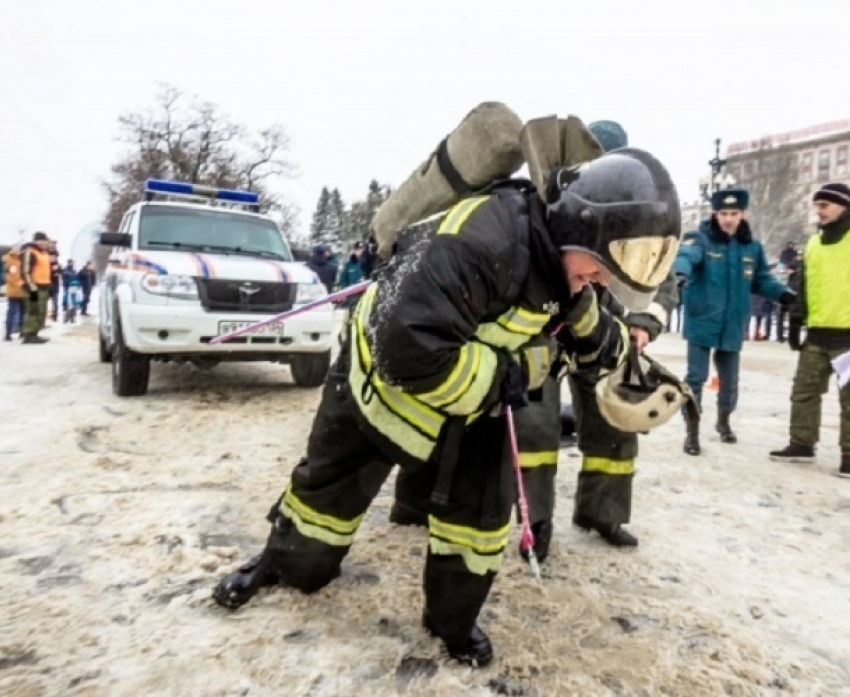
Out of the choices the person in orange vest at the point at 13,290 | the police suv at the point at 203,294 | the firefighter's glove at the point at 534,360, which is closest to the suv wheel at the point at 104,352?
the police suv at the point at 203,294

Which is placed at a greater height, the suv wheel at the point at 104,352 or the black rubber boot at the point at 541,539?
the suv wheel at the point at 104,352

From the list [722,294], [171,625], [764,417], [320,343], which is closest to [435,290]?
[171,625]

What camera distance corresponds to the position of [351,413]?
6.90 ft

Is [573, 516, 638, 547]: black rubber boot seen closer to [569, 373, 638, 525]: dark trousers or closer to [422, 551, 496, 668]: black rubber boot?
[569, 373, 638, 525]: dark trousers

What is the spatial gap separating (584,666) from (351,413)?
1054mm

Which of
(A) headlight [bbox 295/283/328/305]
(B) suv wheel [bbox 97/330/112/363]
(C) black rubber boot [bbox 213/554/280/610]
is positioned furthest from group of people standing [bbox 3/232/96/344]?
(C) black rubber boot [bbox 213/554/280/610]

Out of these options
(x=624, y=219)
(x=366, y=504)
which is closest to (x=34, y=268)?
(x=366, y=504)

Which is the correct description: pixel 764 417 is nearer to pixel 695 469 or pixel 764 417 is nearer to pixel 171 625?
pixel 695 469

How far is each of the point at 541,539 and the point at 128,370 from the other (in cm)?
429

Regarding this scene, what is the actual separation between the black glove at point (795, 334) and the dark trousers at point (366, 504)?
3824 millimetres

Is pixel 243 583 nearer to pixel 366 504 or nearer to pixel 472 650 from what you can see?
pixel 366 504

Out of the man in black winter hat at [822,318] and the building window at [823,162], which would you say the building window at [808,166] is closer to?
→ the building window at [823,162]

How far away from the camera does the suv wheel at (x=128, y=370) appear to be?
18.8 feet

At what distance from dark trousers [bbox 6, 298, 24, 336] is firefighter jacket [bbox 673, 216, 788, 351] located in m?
11.0
